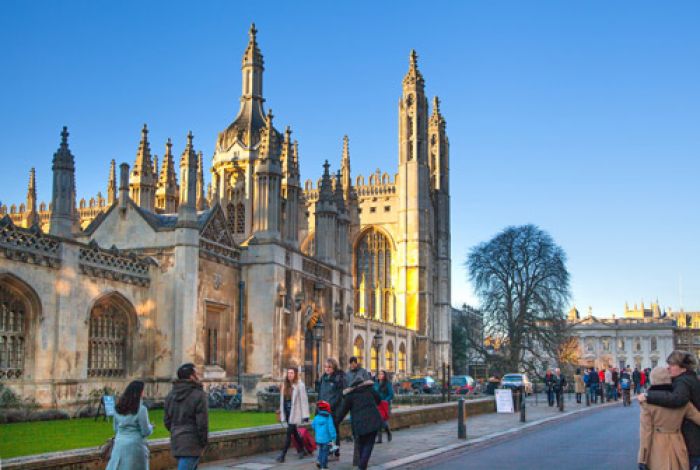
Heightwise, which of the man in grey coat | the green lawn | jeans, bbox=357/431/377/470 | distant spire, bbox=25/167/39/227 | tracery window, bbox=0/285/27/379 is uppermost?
distant spire, bbox=25/167/39/227

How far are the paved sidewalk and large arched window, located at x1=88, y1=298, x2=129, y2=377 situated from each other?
26.8 ft

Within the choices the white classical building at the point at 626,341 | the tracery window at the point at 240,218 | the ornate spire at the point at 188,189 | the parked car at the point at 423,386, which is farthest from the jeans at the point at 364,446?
the white classical building at the point at 626,341

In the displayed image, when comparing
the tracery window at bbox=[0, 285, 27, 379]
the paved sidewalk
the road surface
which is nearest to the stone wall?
the paved sidewalk

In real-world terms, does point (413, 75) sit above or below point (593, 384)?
above

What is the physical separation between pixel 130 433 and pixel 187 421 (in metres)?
0.62

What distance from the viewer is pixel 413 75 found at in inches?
2886

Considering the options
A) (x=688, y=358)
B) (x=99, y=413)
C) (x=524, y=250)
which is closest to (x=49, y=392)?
(x=99, y=413)

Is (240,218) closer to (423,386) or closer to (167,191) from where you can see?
(167,191)

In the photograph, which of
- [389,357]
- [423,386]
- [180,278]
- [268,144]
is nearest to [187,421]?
[180,278]

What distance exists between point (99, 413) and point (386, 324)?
39387mm

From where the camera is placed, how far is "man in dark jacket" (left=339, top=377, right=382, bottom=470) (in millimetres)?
11234

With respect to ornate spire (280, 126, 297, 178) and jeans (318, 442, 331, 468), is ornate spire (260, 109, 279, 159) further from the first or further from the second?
jeans (318, 442, 331, 468)

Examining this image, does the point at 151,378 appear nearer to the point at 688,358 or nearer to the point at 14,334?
the point at 14,334

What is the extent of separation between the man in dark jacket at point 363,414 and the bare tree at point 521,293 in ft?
137
